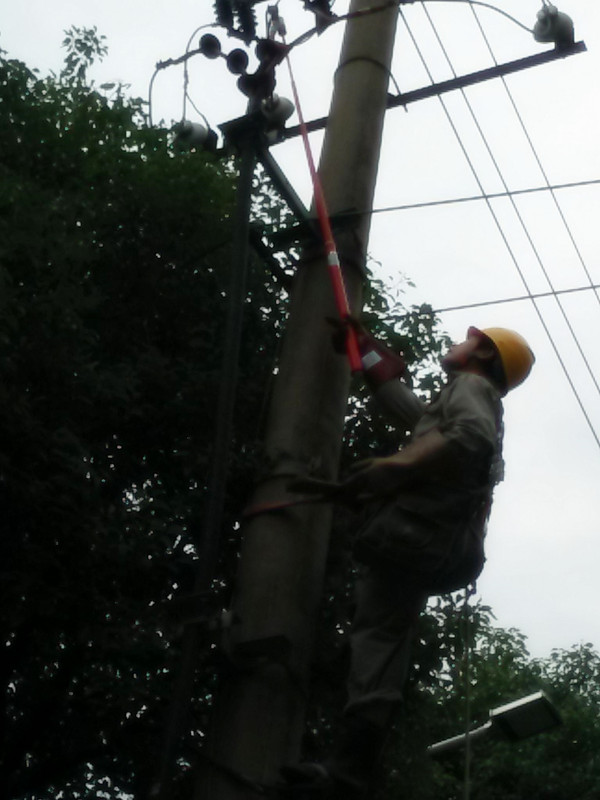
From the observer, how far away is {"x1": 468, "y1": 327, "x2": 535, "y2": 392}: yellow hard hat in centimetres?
484

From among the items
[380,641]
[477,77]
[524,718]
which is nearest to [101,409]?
[477,77]

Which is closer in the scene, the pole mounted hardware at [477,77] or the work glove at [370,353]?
the work glove at [370,353]

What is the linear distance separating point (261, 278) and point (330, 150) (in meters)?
3.20

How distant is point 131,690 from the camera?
7.44 metres

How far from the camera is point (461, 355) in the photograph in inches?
192

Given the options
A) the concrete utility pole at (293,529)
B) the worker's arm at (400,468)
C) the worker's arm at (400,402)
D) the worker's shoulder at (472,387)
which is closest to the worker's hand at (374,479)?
the worker's arm at (400,468)

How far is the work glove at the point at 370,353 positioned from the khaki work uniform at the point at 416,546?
0.46m

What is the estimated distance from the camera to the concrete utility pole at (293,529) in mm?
4004

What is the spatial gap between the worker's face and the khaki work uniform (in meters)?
0.44

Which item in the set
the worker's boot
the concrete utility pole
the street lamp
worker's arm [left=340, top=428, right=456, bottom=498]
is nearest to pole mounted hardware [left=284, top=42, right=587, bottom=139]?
the concrete utility pole

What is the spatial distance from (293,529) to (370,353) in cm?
82

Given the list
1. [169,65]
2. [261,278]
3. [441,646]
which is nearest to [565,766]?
[441,646]

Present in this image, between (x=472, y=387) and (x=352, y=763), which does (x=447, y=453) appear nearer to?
(x=472, y=387)

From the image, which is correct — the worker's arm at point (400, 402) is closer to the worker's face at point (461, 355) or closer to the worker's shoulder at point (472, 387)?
the worker's face at point (461, 355)
